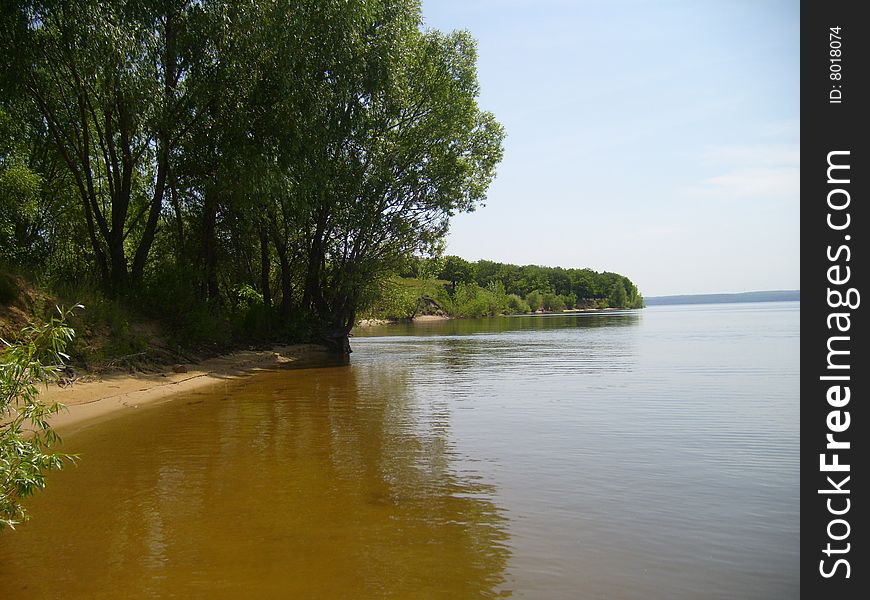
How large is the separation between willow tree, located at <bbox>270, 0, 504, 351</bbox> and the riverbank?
5340 millimetres

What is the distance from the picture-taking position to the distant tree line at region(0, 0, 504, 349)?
16078mm

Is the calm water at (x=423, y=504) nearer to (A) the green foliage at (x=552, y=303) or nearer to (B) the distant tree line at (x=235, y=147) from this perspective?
(B) the distant tree line at (x=235, y=147)

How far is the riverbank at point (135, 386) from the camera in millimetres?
11351

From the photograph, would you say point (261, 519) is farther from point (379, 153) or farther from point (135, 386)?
point (379, 153)

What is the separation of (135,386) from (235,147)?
24.2 feet

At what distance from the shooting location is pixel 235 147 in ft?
58.1

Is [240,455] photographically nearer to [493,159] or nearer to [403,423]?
[403,423]

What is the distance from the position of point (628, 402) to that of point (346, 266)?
1567 cm

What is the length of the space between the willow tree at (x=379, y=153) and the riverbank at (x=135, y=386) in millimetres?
5340

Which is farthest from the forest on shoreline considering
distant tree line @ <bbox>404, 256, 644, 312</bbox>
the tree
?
the tree
